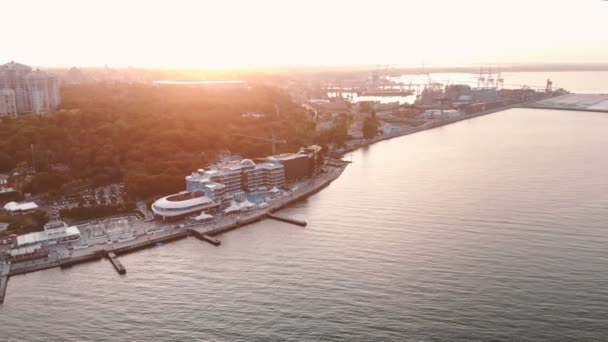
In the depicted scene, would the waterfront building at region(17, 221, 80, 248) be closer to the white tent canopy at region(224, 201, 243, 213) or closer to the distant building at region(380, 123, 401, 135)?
the white tent canopy at region(224, 201, 243, 213)

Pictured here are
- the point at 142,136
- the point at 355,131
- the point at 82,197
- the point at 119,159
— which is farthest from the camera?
the point at 355,131

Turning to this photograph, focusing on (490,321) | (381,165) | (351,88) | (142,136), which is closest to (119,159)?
(142,136)

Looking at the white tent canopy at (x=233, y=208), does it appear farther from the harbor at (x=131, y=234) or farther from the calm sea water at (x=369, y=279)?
the calm sea water at (x=369, y=279)

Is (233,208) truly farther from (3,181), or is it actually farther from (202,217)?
(3,181)

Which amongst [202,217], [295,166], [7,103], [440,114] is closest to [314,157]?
[295,166]

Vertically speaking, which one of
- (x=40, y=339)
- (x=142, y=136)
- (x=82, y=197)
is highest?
(x=142, y=136)

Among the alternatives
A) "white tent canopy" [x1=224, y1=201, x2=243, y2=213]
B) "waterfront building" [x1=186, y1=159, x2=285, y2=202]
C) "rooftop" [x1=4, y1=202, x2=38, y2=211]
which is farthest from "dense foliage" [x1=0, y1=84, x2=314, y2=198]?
"white tent canopy" [x1=224, y1=201, x2=243, y2=213]

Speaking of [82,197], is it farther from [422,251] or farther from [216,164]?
[422,251]
